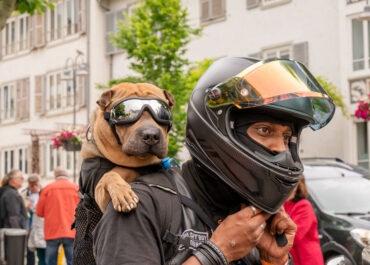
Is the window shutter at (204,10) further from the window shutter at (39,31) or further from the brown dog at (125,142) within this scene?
the brown dog at (125,142)

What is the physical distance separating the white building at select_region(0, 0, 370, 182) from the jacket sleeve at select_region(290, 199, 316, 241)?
1298 cm

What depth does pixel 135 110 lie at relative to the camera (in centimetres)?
251

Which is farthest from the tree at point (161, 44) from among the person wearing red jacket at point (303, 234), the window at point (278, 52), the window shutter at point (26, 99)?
the window shutter at point (26, 99)

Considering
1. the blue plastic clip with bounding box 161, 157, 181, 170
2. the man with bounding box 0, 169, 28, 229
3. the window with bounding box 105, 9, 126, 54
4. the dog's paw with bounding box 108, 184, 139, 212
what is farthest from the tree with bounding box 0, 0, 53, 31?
the window with bounding box 105, 9, 126, 54

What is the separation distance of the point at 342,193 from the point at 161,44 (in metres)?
9.83

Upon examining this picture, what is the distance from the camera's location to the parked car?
7707 mm

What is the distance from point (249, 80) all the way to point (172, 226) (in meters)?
0.48

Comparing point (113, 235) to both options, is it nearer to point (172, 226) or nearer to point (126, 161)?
point (172, 226)

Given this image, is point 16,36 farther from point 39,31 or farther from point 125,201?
point 125,201

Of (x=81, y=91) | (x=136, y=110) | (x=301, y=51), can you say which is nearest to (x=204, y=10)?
(x=301, y=51)

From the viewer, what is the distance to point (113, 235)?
1677 millimetres

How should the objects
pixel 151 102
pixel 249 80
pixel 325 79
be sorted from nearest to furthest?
pixel 249 80
pixel 151 102
pixel 325 79

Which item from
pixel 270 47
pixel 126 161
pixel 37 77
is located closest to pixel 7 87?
pixel 37 77

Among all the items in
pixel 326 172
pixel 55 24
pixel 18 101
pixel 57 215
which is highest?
pixel 55 24
